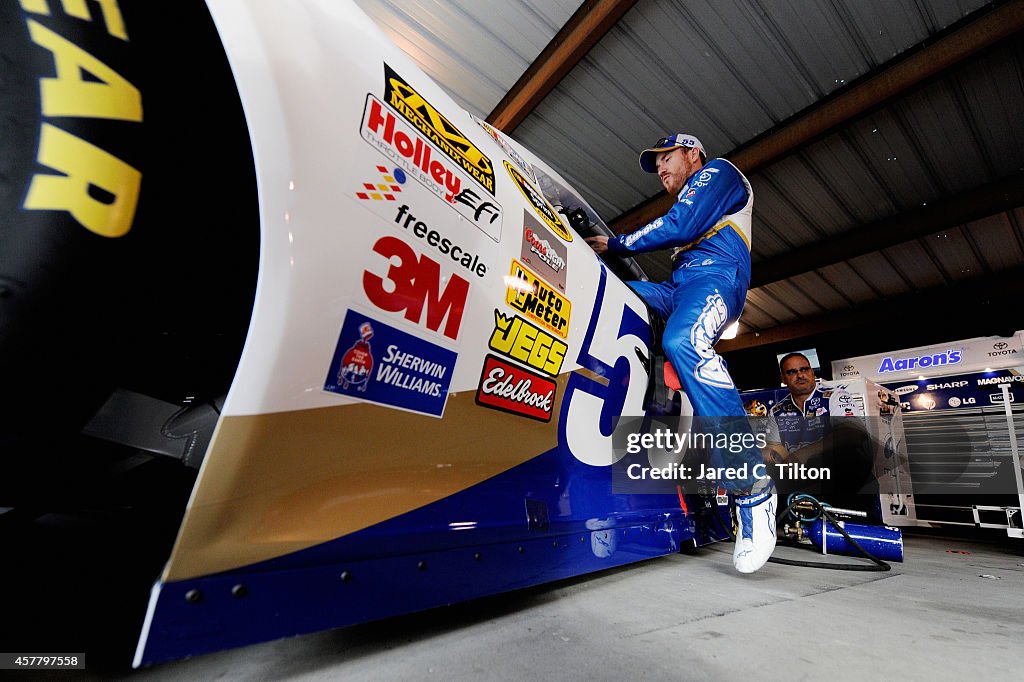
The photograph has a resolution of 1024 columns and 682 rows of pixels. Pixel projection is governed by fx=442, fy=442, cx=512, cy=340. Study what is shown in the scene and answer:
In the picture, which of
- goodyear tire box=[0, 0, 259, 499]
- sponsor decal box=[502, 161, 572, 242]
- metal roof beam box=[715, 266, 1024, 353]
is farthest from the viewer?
metal roof beam box=[715, 266, 1024, 353]

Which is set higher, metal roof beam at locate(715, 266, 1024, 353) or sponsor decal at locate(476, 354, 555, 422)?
metal roof beam at locate(715, 266, 1024, 353)

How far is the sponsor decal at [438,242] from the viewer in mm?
791

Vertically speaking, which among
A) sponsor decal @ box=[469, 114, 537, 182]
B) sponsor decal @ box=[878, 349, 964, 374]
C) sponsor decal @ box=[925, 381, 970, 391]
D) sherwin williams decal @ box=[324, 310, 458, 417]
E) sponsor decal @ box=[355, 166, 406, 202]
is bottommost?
sherwin williams decal @ box=[324, 310, 458, 417]

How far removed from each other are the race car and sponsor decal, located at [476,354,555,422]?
0.02 metres

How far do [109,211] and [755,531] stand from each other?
1923 mm

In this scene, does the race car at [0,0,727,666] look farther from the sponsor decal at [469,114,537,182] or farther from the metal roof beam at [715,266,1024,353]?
the metal roof beam at [715,266,1024,353]

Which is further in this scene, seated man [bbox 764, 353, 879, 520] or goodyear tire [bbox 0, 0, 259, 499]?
seated man [bbox 764, 353, 879, 520]

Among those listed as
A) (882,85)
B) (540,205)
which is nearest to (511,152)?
(540,205)

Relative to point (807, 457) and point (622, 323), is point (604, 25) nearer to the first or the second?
point (622, 323)

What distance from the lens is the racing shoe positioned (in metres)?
1.55

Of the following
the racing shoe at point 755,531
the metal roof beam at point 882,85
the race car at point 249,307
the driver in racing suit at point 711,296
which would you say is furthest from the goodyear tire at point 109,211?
the metal roof beam at point 882,85

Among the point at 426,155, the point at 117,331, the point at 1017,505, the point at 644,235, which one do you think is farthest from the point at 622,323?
the point at 1017,505

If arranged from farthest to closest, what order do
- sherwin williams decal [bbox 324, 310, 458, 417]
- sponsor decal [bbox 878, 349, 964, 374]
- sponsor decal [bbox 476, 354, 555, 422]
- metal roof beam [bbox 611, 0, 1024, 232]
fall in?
sponsor decal [bbox 878, 349, 964, 374] → metal roof beam [bbox 611, 0, 1024, 232] → sponsor decal [bbox 476, 354, 555, 422] → sherwin williams decal [bbox 324, 310, 458, 417]

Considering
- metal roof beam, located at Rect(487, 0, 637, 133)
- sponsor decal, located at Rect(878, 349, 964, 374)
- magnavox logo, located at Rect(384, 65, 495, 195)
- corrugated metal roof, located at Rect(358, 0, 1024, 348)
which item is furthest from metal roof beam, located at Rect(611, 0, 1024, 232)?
sponsor decal, located at Rect(878, 349, 964, 374)
